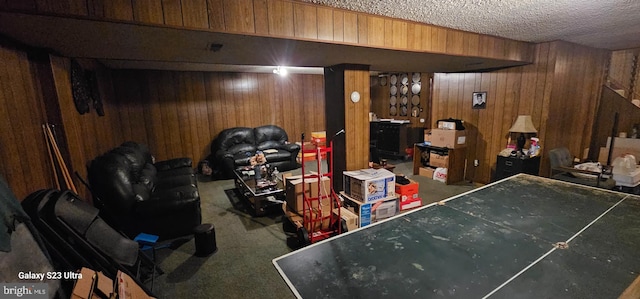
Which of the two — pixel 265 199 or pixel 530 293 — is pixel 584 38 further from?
pixel 265 199

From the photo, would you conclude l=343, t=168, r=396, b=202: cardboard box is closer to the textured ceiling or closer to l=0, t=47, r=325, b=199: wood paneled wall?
the textured ceiling

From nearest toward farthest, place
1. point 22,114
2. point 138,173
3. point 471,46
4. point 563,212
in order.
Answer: point 563,212, point 22,114, point 471,46, point 138,173

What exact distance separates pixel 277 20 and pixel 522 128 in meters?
3.87

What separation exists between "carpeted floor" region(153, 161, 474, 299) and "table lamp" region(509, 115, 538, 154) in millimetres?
1686

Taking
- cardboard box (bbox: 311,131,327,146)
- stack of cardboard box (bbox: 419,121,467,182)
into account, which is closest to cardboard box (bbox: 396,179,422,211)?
stack of cardboard box (bbox: 419,121,467,182)

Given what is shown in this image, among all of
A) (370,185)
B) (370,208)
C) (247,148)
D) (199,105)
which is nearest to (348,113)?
(370,185)

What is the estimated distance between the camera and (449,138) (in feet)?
15.3

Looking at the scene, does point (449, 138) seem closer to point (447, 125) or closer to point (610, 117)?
point (447, 125)

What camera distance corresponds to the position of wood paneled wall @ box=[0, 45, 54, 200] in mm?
1727

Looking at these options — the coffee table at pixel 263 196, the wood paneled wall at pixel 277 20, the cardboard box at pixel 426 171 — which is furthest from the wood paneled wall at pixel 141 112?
the cardboard box at pixel 426 171

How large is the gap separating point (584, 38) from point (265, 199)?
477 cm

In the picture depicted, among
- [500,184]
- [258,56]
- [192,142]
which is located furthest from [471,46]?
[192,142]

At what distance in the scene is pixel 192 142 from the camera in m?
5.93

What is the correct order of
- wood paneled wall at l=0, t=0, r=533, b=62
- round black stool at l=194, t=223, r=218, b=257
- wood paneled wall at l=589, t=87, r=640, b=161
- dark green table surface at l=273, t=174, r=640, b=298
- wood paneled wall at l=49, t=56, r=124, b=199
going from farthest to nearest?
wood paneled wall at l=589, t=87, r=640, b=161 < round black stool at l=194, t=223, r=218, b=257 < wood paneled wall at l=49, t=56, r=124, b=199 < wood paneled wall at l=0, t=0, r=533, b=62 < dark green table surface at l=273, t=174, r=640, b=298
